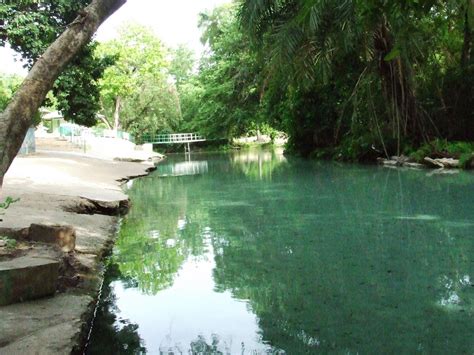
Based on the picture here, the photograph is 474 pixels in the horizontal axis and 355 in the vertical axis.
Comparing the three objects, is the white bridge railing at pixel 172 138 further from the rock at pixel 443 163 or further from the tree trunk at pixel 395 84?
the rock at pixel 443 163

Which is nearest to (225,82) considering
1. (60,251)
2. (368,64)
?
(368,64)

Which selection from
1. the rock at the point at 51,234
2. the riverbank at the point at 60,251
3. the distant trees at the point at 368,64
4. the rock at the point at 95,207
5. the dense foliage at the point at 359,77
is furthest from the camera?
the dense foliage at the point at 359,77

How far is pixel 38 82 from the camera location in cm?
407

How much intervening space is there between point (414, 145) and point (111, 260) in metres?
15.1

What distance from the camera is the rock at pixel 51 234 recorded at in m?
5.62

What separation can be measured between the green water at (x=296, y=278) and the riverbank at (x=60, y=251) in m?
0.30

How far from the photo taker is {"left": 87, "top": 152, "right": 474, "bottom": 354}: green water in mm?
4098

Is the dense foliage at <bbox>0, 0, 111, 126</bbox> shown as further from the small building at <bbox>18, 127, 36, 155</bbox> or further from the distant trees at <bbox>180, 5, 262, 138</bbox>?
the distant trees at <bbox>180, 5, 262, 138</bbox>

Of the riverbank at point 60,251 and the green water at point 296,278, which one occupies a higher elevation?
the riverbank at point 60,251

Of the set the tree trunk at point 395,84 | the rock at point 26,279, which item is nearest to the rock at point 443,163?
the tree trunk at point 395,84

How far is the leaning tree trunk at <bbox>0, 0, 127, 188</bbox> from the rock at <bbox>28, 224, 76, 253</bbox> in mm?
1717

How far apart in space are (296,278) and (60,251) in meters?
2.45

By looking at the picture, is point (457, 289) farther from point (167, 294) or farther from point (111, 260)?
point (111, 260)

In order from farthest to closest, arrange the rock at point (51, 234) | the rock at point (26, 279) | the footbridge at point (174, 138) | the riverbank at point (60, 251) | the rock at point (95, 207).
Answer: the footbridge at point (174, 138)
the rock at point (95, 207)
the rock at point (51, 234)
the rock at point (26, 279)
the riverbank at point (60, 251)
